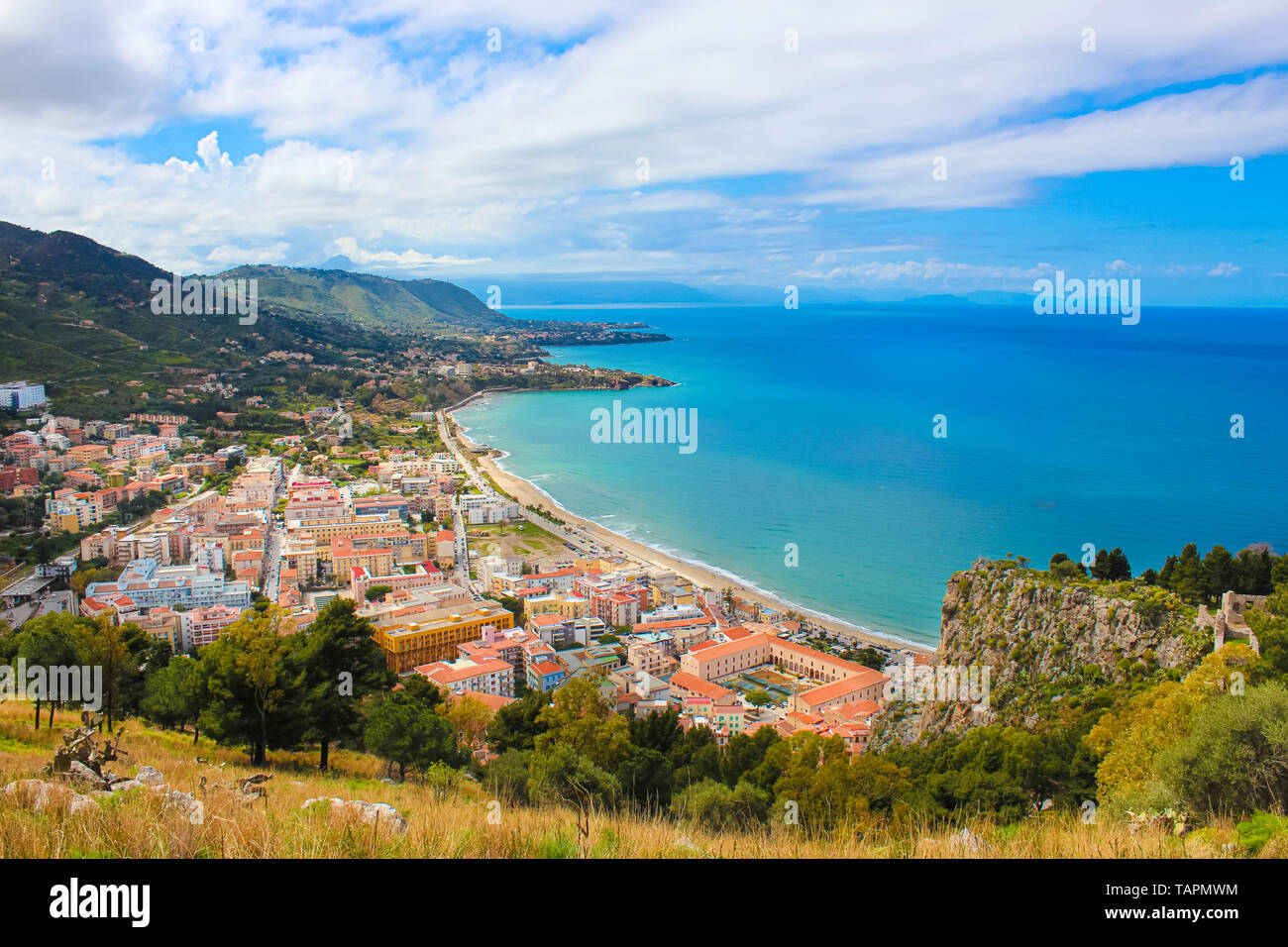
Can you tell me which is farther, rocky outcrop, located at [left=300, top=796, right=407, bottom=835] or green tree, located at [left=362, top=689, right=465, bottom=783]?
green tree, located at [left=362, top=689, right=465, bottom=783]

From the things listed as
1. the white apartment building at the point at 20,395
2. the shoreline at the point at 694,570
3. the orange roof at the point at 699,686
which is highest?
the white apartment building at the point at 20,395

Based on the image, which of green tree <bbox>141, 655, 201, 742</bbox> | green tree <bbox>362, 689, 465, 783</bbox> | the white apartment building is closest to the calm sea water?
green tree <bbox>362, 689, 465, 783</bbox>

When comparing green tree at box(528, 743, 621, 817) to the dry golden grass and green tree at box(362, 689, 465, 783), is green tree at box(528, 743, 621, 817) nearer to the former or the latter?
green tree at box(362, 689, 465, 783)

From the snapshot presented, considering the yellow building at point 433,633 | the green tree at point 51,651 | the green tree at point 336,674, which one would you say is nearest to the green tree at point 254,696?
the green tree at point 336,674

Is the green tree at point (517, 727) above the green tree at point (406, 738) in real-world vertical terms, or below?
below

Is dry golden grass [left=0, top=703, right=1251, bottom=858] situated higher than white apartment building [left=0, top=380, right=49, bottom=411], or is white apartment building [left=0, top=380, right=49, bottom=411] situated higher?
white apartment building [left=0, top=380, right=49, bottom=411]

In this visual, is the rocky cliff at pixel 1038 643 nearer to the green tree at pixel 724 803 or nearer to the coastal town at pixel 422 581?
the coastal town at pixel 422 581
